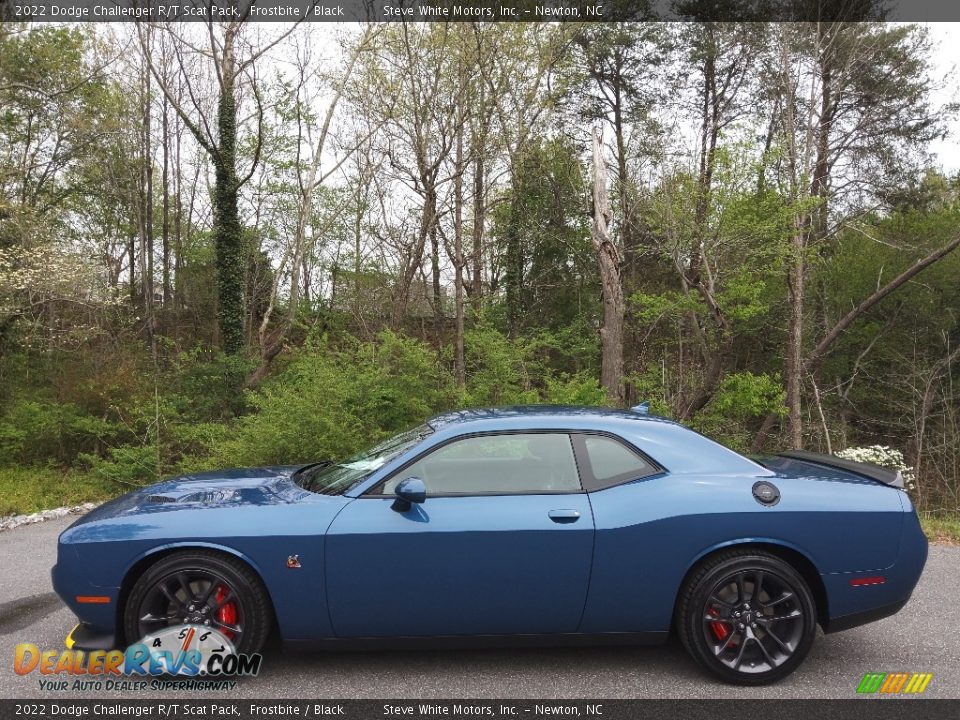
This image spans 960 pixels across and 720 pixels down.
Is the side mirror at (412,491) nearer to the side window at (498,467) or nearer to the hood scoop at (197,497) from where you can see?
the side window at (498,467)

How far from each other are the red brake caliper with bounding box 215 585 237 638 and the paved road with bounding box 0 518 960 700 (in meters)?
0.30

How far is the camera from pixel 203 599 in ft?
10.3

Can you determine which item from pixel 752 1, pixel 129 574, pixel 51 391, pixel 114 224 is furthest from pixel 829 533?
pixel 114 224

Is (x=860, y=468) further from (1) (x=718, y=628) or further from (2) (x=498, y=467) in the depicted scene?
(2) (x=498, y=467)

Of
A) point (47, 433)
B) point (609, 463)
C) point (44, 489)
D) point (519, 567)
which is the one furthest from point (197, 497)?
point (47, 433)

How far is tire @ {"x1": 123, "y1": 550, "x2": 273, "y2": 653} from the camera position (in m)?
3.12

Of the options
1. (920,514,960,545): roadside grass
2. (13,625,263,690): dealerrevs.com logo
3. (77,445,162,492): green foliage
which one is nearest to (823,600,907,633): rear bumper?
(13,625,263,690): dealerrevs.com logo

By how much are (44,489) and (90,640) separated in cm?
1010

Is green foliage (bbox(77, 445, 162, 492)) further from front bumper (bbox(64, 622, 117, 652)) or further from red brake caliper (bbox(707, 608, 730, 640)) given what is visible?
red brake caliper (bbox(707, 608, 730, 640))

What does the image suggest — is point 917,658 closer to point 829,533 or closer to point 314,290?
point 829,533

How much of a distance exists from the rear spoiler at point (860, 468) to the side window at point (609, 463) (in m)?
1.29

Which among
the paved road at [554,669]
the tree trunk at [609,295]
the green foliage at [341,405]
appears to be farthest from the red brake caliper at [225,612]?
the tree trunk at [609,295]

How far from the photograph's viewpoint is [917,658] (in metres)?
3.45

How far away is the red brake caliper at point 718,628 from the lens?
3156mm
